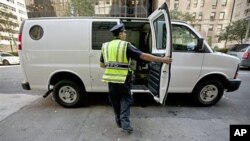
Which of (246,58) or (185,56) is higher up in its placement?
(185,56)

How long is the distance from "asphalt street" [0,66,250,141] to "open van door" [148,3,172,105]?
0.66 m

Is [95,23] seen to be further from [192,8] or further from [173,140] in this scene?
[192,8]

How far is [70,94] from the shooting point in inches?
157

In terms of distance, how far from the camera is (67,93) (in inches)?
156

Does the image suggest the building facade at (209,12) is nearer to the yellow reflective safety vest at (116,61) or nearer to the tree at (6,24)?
the tree at (6,24)

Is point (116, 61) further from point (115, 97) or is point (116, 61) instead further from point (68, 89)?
point (68, 89)

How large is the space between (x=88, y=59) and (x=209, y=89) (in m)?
3.06

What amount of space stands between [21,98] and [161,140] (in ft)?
14.0

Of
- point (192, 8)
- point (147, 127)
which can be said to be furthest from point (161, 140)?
point (192, 8)

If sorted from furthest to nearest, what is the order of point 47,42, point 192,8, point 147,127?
point 192,8, point 47,42, point 147,127

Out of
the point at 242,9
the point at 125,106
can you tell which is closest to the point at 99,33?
the point at 125,106

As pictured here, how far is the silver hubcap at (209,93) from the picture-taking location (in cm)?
404

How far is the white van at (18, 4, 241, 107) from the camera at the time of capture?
3.68 metres

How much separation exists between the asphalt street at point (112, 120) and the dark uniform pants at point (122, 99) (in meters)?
0.28
